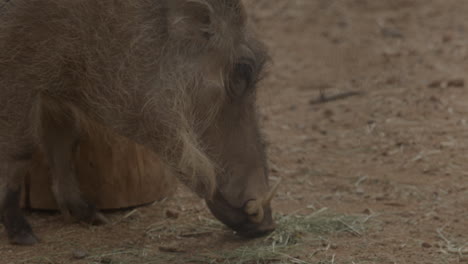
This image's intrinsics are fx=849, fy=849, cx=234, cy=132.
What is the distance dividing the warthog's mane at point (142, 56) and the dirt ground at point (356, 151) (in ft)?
1.70

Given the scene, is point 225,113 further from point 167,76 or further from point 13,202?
point 13,202

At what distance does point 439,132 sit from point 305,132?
93 centimetres

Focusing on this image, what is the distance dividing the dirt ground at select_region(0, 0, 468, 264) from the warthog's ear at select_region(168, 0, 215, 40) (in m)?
0.92

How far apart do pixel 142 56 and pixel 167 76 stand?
13 cm

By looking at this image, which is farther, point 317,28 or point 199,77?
point 317,28

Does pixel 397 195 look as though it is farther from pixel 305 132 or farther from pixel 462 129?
pixel 305 132

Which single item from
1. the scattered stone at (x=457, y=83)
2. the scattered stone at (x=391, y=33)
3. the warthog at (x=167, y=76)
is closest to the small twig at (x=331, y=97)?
the scattered stone at (x=457, y=83)

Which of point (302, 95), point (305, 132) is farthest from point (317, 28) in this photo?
point (305, 132)

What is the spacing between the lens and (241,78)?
355cm

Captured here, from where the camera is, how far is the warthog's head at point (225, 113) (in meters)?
3.47

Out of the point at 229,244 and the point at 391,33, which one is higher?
the point at 229,244

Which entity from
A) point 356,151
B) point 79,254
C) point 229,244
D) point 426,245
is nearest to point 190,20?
point 229,244

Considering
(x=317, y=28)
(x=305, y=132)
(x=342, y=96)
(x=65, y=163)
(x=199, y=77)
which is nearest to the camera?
(x=199, y=77)

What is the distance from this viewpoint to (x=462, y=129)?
5.26 metres
